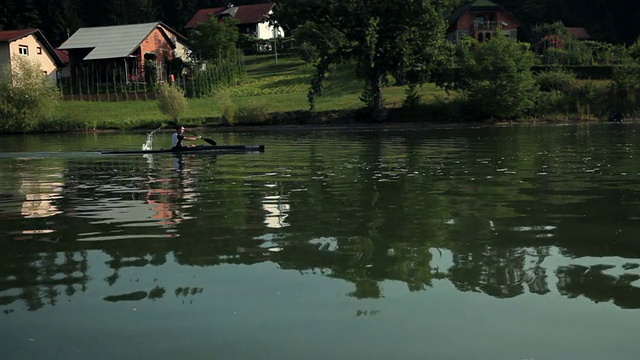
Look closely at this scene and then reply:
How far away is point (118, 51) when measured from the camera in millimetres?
87688

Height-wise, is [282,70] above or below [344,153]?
above

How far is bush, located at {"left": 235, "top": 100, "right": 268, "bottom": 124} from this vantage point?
61000 millimetres

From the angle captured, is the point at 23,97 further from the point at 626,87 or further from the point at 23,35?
the point at 626,87

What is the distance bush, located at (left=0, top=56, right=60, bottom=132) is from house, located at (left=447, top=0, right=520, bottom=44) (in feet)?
189

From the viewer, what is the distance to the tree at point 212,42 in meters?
90.4

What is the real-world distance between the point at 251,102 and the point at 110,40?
37.6 m

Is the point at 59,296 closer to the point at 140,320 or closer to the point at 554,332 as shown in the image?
the point at 140,320

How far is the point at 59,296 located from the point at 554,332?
6.03 m

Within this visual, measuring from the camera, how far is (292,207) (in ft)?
50.4

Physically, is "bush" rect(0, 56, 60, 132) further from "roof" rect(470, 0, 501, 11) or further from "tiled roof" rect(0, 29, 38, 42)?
"roof" rect(470, 0, 501, 11)

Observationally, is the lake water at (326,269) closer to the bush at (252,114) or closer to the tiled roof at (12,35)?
the bush at (252,114)

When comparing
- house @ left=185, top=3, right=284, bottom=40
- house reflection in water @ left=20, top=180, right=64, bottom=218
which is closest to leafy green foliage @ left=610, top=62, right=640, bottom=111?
house reflection in water @ left=20, top=180, right=64, bottom=218

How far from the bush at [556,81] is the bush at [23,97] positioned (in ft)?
146

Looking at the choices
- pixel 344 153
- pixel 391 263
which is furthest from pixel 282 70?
pixel 391 263
